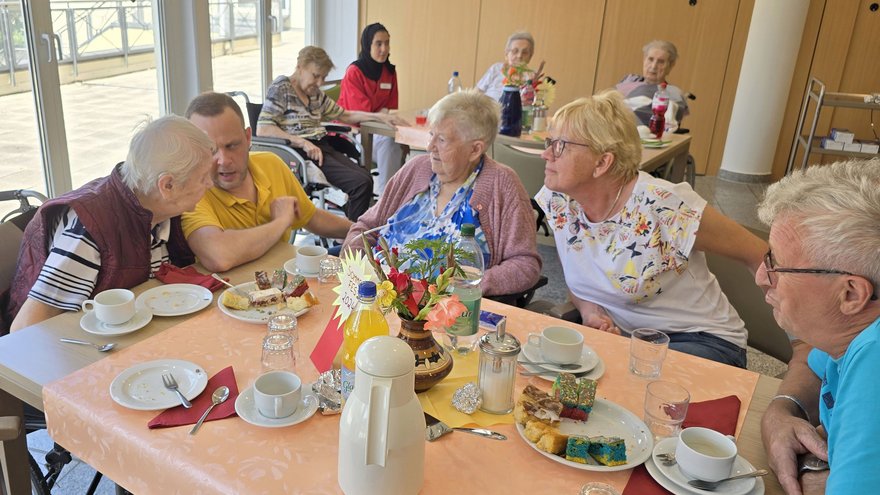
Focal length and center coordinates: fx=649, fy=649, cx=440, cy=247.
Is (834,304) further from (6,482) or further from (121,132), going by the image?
(121,132)

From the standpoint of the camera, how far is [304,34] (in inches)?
258

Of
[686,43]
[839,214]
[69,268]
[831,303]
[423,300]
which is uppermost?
[686,43]

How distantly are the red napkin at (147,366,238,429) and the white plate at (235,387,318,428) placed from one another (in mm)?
18

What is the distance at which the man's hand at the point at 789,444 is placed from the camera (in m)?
1.08

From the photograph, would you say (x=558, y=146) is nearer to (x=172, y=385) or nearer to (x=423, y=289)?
(x=423, y=289)

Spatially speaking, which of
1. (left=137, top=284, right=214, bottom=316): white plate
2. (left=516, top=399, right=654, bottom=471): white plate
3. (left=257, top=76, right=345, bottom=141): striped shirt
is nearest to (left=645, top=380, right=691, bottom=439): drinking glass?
(left=516, top=399, right=654, bottom=471): white plate

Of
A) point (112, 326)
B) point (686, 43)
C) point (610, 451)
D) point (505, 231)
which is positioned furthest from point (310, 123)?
point (686, 43)

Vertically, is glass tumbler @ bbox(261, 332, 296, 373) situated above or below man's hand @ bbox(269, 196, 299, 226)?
below

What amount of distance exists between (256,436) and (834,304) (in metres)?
0.98

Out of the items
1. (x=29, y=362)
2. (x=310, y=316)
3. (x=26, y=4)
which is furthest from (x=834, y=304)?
(x=26, y=4)

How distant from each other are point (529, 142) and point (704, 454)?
2.91 meters

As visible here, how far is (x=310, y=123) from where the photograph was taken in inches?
173

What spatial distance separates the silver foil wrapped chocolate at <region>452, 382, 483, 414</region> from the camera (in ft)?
4.08

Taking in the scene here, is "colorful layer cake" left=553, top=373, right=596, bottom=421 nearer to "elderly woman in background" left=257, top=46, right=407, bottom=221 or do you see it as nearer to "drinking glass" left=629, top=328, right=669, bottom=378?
"drinking glass" left=629, top=328, right=669, bottom=378
